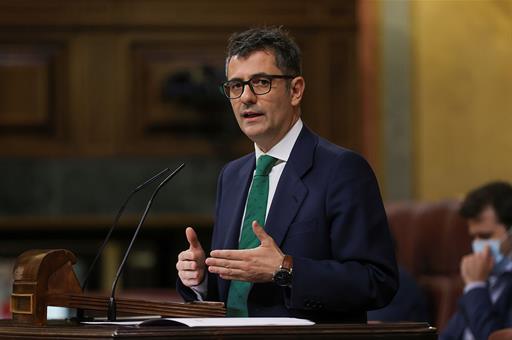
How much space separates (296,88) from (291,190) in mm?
216

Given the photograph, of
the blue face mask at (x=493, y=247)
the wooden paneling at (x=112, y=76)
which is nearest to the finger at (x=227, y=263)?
the blue face mask at (x=493, y=247)

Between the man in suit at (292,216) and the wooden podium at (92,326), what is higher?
the man in suit at (292,216)

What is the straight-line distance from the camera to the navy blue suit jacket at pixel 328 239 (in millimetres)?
2168

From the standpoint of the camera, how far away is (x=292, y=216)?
2.30 meters

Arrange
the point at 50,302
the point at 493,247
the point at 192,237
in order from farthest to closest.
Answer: the point at 493,247 < the point at 192,237 < the point at 50,302

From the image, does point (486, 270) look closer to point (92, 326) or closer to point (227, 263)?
point (227, 263)

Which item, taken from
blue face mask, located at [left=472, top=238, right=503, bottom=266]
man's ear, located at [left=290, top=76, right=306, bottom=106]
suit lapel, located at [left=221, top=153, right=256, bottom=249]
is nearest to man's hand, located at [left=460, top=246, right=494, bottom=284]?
blue face mask, located at [left=472, top=238, right=503, bottom=266]

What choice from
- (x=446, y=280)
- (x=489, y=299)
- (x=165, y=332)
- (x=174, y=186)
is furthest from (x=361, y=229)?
→ (x=174, y=186)

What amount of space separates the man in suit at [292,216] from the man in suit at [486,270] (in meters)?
1.35

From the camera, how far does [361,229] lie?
2.24 metres

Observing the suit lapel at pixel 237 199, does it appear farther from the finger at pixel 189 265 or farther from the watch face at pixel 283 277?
the watch face at pixel 283 277

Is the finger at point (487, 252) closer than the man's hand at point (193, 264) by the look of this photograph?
No

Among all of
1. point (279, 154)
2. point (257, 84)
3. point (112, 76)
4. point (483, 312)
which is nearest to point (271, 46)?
point (257, 84)

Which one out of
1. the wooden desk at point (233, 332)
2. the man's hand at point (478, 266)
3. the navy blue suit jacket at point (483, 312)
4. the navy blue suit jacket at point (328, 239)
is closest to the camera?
the wooden desk at point (233, 332)
